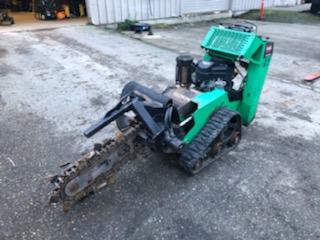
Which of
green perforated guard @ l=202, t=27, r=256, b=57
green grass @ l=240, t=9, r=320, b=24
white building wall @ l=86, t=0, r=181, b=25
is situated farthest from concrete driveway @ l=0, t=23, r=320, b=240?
green grass @ l=240, t=9, r=320, b=24

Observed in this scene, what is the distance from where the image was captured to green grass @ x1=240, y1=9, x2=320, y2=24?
12.4 metres

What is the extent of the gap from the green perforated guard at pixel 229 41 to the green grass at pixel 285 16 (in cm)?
1055

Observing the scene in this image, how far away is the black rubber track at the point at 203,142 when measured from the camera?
2.69 m

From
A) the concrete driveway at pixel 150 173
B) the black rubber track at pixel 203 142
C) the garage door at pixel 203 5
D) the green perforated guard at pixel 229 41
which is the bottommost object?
the concrete driveway at pixel 150 173

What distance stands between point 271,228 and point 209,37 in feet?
6.51

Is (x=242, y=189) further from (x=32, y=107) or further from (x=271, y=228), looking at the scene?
(x=32, y=107)

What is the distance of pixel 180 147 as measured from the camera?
8.17 ft

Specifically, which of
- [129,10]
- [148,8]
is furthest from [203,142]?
[148,8]

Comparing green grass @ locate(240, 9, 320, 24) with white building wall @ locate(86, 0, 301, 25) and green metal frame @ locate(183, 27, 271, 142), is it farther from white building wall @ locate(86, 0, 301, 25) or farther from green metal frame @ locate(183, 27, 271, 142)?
green metal frame @ locate(183, 27, 271, 142)

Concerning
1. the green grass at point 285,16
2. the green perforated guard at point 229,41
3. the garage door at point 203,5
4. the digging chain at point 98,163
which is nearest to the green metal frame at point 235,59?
the green perforated guard at point 229,41

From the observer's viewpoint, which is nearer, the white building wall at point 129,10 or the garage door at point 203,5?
the white building wall at point 129,10

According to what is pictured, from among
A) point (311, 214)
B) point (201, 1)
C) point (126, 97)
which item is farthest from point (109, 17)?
point (311, 214)

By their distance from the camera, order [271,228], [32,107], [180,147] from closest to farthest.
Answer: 1. [271,228]
2. [180,147]
3. [32,107]

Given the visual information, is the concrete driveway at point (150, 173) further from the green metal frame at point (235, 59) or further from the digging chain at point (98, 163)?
the green metal frame at point (235, 59)
